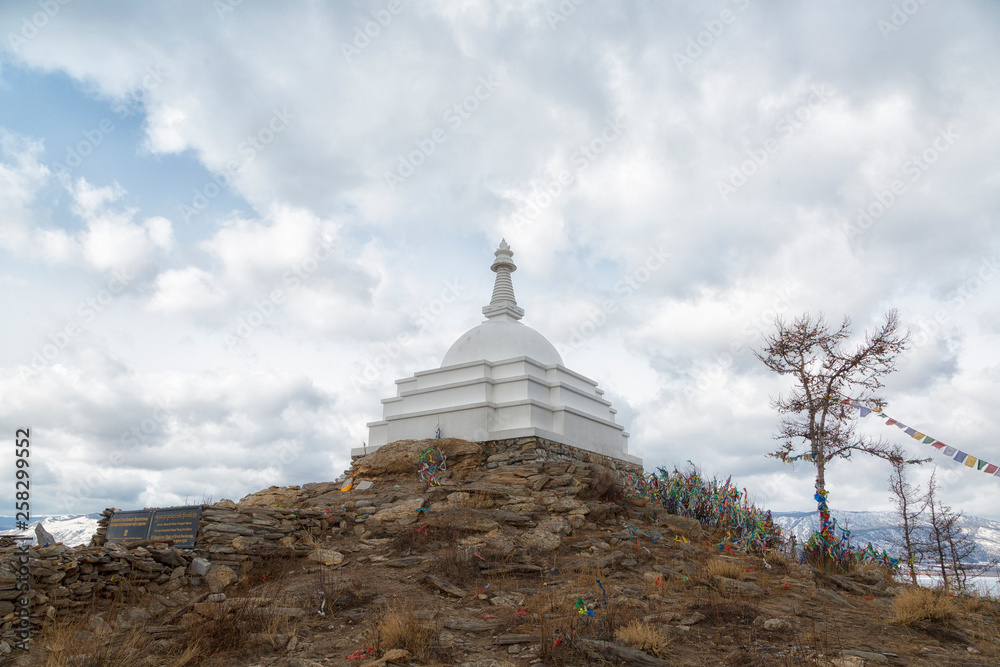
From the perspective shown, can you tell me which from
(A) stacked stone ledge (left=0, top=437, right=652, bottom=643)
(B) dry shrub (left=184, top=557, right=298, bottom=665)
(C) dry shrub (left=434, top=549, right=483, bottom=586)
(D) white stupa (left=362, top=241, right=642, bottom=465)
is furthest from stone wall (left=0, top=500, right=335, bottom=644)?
(D) white stupa (left=362, top=241, right=642, bottom=465)

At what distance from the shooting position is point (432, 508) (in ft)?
40.7

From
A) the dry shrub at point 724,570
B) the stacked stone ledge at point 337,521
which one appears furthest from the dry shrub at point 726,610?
the stacked stone ledge at point 337,521

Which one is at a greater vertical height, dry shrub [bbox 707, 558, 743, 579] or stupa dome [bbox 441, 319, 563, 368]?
stupa dome [bbox 441, 319, 563, 368]

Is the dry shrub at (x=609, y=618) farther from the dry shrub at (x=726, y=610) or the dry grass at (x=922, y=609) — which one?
the dry grass at (x=922, y=609)

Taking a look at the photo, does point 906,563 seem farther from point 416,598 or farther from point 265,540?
point 265,540

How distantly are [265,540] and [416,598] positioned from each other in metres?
3.77

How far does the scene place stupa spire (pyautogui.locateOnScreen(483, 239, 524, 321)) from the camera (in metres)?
21.6

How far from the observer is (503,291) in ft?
72.8

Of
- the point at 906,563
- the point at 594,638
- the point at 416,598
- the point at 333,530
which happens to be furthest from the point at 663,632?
the point at 906,563

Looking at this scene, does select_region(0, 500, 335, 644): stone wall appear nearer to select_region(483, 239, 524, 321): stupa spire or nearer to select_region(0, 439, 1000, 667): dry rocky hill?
select_region(0, 439, 1000, 667): dry rocky hill

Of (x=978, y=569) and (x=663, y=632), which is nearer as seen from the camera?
(x=663, y=632)

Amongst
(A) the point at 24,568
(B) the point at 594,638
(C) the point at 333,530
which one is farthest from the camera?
(C) the point at 333,530

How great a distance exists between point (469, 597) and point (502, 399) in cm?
1006

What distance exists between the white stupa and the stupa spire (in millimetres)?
73
